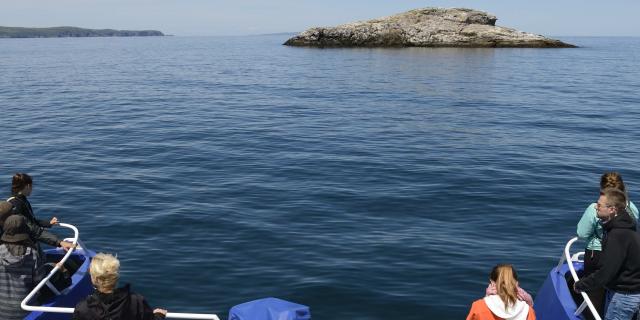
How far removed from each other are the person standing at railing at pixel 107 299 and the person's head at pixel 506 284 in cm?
410

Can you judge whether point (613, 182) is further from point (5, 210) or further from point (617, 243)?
point (5, 210)

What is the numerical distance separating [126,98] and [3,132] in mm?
15475

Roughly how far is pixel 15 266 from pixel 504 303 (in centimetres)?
709

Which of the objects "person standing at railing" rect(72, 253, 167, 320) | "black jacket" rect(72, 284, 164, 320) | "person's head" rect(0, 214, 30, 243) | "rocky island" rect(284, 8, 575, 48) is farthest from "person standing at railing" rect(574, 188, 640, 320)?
"rocky island" rect(284, 8, 575, 48)

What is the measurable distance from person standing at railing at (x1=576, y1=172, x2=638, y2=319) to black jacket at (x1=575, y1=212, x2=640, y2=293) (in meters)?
0.88

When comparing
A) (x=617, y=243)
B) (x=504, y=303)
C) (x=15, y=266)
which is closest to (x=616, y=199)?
(x=617, y=243)

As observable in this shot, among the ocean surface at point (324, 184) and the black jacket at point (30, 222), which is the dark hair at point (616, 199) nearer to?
the ocean surface at point (324, 184)

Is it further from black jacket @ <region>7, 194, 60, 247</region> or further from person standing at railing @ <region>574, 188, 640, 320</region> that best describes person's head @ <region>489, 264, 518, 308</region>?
black jacket @ <region>7, 194, 60, 247</region>

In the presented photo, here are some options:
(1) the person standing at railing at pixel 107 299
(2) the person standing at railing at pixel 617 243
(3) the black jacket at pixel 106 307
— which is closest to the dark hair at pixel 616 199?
(2) the person standing at railing at pixel 617 243

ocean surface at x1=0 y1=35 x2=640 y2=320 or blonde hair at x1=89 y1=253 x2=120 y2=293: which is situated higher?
blonde hair at x1=89 y1=253 x2=120 y2=293

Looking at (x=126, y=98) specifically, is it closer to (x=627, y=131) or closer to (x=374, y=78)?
(x=374, y=78)

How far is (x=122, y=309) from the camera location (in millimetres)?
6719

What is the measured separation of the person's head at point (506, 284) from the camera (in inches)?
269

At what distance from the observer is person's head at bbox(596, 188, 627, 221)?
7.41 meters
